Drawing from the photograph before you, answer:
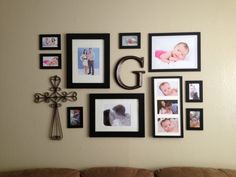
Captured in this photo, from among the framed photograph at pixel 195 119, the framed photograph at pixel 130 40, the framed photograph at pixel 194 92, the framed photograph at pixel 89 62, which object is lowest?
the framed photograph at pixel 195 119

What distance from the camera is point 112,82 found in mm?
2188

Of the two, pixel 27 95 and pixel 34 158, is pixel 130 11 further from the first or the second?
pixel 34 158

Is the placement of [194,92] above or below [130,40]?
below

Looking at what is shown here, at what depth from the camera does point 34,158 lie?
2188mm

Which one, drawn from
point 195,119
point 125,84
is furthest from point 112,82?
point 195,119

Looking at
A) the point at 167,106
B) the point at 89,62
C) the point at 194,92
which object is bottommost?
the point at 167,106

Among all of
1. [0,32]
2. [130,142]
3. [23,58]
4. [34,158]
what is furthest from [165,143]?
[0,32]

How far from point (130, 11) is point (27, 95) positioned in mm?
1139

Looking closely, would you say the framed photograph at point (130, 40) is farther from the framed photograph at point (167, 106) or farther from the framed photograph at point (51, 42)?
the framed photograph at point (51, 42)

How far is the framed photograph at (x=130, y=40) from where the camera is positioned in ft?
7.14

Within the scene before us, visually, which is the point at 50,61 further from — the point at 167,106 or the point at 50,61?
the point at 167,106

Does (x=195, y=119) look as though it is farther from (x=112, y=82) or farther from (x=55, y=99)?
(x=55, y=99)

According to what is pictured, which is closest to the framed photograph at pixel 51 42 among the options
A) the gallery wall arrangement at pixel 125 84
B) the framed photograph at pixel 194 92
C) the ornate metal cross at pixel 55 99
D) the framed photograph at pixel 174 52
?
the gallery wall arrangement at pixel 125 84

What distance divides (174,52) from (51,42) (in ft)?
3.44
